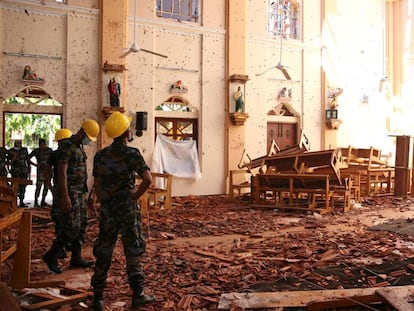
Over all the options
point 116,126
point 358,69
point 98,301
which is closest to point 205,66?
point 358,69

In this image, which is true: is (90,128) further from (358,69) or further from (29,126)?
(29,126)

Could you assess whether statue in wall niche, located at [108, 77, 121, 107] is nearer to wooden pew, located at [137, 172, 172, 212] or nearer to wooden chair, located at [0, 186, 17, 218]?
wooden pew, located at [137, 172, 172, 212]

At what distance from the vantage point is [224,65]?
15.2m

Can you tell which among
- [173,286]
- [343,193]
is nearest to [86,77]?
[343,193]

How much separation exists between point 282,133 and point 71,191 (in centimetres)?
1217

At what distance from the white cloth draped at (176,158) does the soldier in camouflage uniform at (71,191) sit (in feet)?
26.9

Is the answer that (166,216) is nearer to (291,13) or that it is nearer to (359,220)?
(359,220)

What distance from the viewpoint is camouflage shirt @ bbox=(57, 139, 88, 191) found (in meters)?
5.27

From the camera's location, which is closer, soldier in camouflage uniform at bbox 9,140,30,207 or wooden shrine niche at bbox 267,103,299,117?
soldier in camouflage uniform at bbox 9,140,30,207

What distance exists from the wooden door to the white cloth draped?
341 cm

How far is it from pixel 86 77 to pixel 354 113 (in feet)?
37.2

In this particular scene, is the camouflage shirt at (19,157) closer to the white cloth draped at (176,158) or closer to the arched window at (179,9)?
the white cloth draped at (176,158)

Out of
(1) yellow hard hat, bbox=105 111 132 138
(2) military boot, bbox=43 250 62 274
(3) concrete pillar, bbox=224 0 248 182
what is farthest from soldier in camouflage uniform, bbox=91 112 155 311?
(3) concrete pillar, bbox=224 0 248 182

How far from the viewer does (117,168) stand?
13.7 ft
